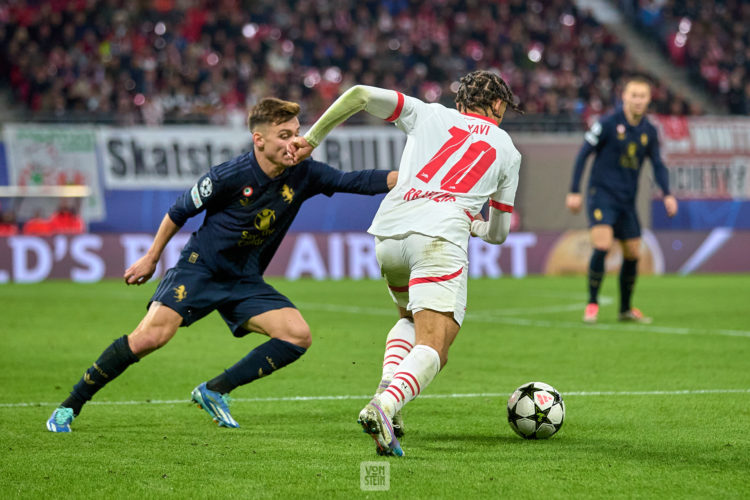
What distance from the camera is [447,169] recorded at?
15.8ft

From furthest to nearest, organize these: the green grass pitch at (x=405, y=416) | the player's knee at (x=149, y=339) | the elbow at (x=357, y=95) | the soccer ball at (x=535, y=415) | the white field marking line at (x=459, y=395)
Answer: the white field marking line at (x=459, y=395) → the player's knee at (x=149, y=339) → the soccer ball at (x=535, y=415) → the elbow at (x=357, y=95) → the green grass pitch at (x=405, y=416)

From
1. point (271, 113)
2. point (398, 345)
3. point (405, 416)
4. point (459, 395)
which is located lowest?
point (459, 395)

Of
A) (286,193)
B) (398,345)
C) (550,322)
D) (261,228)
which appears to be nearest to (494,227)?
(398,345)

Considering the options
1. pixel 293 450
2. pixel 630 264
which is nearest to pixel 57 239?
pixel 630 264

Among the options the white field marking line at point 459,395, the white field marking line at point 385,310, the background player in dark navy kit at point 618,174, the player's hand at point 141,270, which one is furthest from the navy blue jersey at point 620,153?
the player's hand at point 141,270

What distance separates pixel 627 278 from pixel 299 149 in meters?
6.55

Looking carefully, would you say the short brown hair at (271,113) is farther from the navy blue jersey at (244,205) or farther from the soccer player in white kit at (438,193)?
the soccer player in white kit at (438,193)

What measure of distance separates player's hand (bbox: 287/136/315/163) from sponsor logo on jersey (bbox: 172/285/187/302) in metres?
0.91

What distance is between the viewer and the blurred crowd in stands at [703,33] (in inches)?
1080

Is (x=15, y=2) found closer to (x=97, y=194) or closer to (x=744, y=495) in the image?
(x=97, y=194)

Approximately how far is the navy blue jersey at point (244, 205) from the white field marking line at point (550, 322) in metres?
5.60

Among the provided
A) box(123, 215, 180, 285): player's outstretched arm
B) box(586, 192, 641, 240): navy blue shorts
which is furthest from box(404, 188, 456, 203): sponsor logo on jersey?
box(586, 192, 641, 240): navy blue shorts

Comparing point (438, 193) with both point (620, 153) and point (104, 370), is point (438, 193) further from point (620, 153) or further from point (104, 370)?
point (620, 153)

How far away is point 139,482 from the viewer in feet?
13.1
